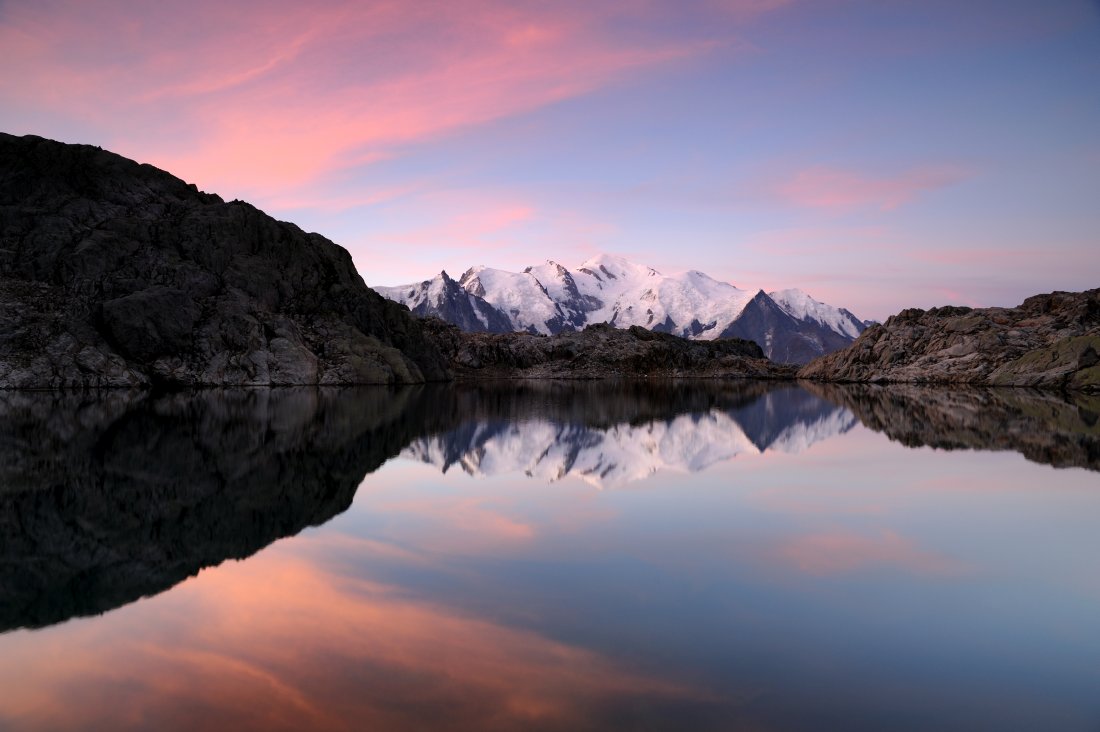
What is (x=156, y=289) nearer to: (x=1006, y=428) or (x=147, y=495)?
(x=147, y=495)

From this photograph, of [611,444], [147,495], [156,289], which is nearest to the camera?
[147,495]

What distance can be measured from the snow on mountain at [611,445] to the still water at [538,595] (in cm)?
53

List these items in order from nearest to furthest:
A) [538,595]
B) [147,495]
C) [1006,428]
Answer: [538,595] < [147,495] < [1006,428]

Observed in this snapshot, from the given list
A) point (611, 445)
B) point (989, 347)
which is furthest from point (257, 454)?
point (989, 347)

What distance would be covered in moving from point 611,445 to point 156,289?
295ft

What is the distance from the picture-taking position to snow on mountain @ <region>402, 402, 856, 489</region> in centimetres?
2723

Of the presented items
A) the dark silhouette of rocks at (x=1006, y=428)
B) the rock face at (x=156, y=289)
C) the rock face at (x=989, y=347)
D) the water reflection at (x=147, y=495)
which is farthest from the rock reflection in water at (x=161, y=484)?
the rock face at (x=989, y=347)

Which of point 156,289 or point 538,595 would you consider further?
point 156,289

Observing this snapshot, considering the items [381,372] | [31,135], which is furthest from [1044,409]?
[31,135]

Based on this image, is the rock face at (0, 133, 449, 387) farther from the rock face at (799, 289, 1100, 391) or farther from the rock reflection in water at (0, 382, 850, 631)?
the rock face at (799, 289, 1100, 391)

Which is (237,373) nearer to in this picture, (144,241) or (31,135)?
(144,241)

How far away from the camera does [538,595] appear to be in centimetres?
1191

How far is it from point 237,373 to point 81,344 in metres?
19.0

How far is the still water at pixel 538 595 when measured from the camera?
27.0 ft
